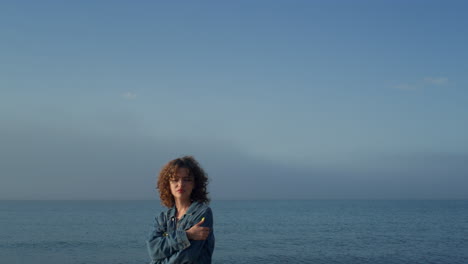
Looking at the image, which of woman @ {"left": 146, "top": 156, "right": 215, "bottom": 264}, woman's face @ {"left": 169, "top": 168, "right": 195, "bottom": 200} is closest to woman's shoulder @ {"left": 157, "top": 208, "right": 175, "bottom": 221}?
woman @ {"left": 146, "top": 156, "right": 215, "bottom": 264}

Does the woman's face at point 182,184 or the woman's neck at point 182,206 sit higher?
the woman's face at point 182,184

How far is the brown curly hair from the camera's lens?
12.0 ft

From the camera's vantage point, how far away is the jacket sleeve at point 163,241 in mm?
3324

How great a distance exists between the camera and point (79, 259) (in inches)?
1045

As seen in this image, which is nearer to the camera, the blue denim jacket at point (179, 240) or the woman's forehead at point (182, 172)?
the blue denim jacket at point (179, 240)

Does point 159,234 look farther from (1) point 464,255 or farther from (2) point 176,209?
(1) point 464,255

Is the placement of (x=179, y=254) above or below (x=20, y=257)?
above

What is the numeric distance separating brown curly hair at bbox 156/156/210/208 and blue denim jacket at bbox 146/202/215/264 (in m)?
0.13

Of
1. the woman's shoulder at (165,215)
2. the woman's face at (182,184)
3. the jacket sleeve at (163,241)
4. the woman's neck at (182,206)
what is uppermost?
the woman's face at (182,184)

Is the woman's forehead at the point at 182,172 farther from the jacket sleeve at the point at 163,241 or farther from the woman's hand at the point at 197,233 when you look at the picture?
the woman's hand at the point at 197,233

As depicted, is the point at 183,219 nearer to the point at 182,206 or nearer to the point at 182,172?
the point at 182,206

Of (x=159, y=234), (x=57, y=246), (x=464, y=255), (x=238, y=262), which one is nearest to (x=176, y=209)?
(x=159, y=234)

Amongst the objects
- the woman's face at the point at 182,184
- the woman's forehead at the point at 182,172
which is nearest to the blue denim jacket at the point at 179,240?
the woman's face at the point at 182,184

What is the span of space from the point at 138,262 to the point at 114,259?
237cm
